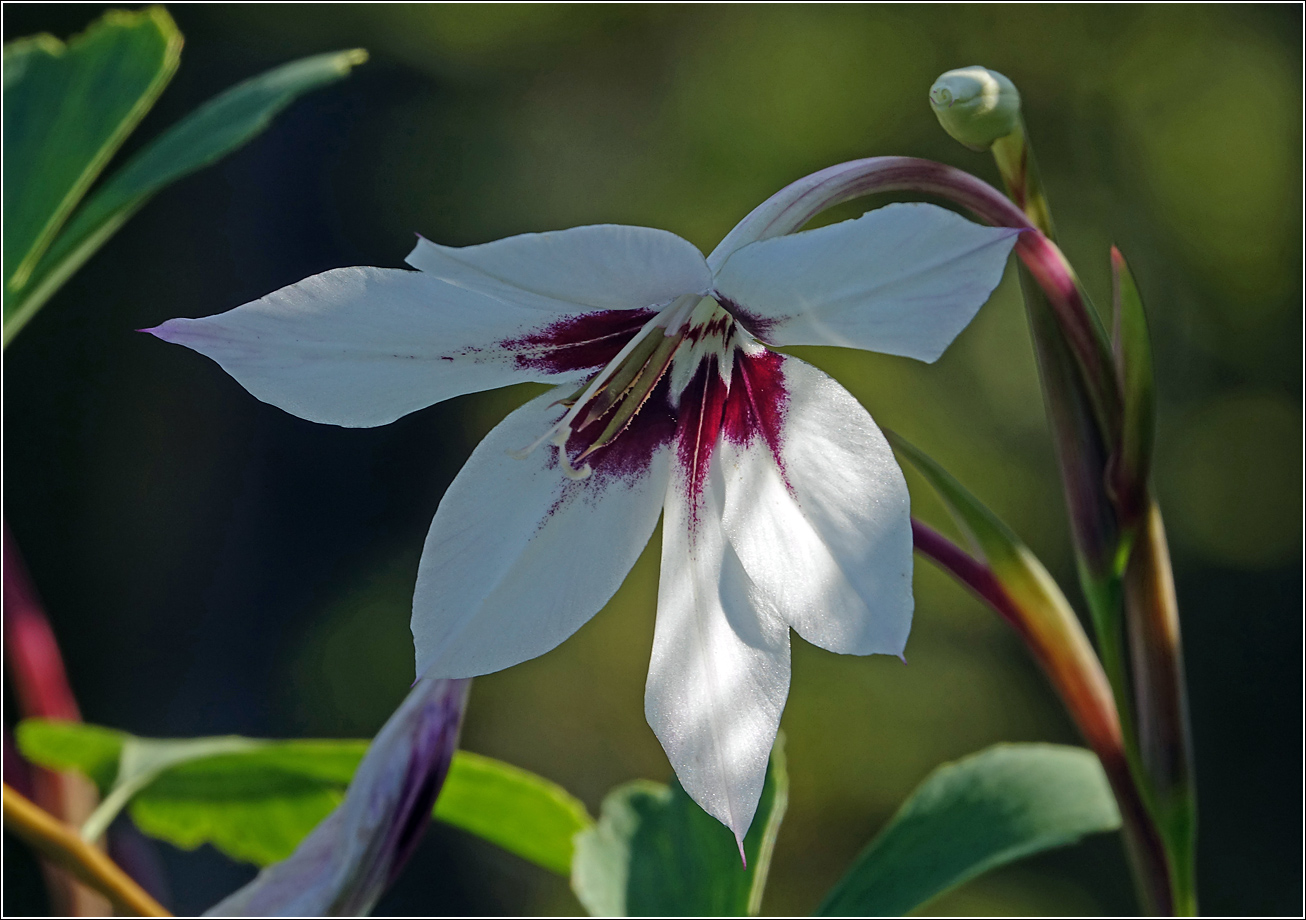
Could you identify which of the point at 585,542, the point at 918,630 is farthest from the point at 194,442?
the point at 585,542

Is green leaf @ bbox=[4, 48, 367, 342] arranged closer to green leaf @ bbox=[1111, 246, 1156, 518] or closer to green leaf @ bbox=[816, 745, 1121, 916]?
green leaf @ bbox=[1111, 246, 1156, 518]

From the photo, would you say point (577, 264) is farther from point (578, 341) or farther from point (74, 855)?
point (74, 855)

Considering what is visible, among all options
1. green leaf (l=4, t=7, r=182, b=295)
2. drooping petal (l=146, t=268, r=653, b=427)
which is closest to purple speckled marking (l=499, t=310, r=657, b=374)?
drooping petal (l=146, t=268, r=653, b=427)

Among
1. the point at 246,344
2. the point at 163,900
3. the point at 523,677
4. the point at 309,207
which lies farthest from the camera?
the point at 309,207

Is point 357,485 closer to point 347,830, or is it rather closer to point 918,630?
point 918,630

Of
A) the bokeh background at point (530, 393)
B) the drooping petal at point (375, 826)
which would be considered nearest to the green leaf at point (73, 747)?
the drooping petal at point (375, 826)

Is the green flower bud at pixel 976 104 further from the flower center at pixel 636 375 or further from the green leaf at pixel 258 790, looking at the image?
the green leaf at pixel 258 790

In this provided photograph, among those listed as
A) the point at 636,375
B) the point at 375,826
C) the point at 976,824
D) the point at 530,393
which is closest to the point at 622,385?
the point at 636,375
